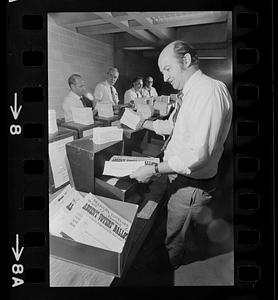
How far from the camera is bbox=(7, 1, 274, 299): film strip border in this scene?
1046 mm

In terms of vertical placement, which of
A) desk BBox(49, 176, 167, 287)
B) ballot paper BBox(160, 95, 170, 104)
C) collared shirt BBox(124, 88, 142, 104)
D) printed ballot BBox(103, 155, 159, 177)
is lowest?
desk BBox(49, 176, 167, 287)

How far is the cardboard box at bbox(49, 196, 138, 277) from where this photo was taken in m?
1.03

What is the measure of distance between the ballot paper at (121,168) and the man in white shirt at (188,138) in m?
0.01

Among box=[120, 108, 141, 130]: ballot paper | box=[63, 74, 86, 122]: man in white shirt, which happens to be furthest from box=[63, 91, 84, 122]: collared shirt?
box=[120, 108, 141, 130]: ballot paper

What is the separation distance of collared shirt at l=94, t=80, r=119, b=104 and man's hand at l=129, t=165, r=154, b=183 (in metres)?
0.19

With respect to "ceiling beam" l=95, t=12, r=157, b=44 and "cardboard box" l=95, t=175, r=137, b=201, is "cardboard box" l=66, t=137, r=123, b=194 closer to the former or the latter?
"cardboard box" l=95, t=175, r=137, b=201

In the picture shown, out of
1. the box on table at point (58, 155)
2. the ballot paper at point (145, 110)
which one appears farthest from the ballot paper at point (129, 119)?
the box on table at point (58, 155)

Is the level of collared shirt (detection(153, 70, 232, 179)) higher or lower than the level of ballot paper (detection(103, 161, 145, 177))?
higher

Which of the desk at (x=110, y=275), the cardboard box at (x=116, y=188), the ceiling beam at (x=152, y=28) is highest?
the ceiling beam at (x=152, y=28)

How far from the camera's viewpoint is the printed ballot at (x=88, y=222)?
3.43ft

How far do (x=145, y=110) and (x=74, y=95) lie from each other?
0.19 metres

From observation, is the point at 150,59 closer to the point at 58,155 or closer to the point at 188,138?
the point at 188,138

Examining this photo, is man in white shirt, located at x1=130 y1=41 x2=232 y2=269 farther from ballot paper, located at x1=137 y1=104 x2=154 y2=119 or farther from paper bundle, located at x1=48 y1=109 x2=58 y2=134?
paper bundle, located at x1=48 y1=109 x2=58 y2=134

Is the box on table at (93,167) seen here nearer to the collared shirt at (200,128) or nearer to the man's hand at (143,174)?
the man's hand at (143,174)
